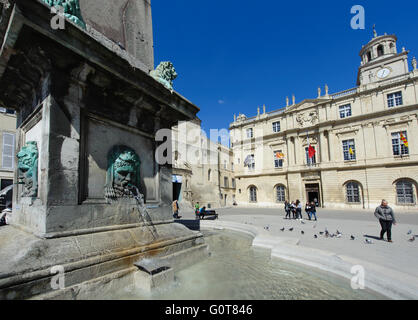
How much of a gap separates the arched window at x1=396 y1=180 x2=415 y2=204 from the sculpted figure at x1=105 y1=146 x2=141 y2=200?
88.8ft

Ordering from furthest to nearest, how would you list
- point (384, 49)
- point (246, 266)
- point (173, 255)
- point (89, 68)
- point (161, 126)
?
point (384, 49)
point (161, 126)
point (246, 266)
point (173, 255)
point (89, 68)

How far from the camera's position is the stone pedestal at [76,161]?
92.4 inches

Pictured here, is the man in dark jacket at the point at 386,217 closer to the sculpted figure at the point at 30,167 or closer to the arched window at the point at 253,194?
the sculpted figure at the point at 30,167

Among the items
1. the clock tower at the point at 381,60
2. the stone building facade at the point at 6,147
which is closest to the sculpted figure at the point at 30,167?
the stone building facade at the point at 6,147

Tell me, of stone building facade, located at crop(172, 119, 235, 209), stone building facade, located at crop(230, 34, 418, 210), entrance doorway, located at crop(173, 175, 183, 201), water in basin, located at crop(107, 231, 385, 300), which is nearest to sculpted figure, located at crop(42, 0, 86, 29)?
water in basin, located at crop(107, 231, 385, 300)

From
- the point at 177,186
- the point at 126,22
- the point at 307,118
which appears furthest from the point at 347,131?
the point at 126,22

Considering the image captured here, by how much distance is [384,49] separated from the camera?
26.3 meters

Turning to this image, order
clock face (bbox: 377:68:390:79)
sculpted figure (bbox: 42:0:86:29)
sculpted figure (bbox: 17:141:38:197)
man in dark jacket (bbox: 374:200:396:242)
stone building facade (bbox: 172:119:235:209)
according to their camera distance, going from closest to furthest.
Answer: sculpted figure (bbox: 17:141:38:197)
sculpted figure (bbox: 42:0:86:29)
man in dark jacket (bbox: 374:200:396:242)
stone building facade (bbox: 172:119:235:209)
clock face (bbox: 377:68:390:79)

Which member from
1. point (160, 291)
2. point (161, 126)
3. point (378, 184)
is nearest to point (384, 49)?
point (378, 184)

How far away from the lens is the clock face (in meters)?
24.7

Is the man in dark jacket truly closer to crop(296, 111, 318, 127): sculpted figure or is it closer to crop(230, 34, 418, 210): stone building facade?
crop(230, 34, 418, 210): stone building facade

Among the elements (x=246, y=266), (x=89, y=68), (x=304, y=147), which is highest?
(x=304, y=147)
